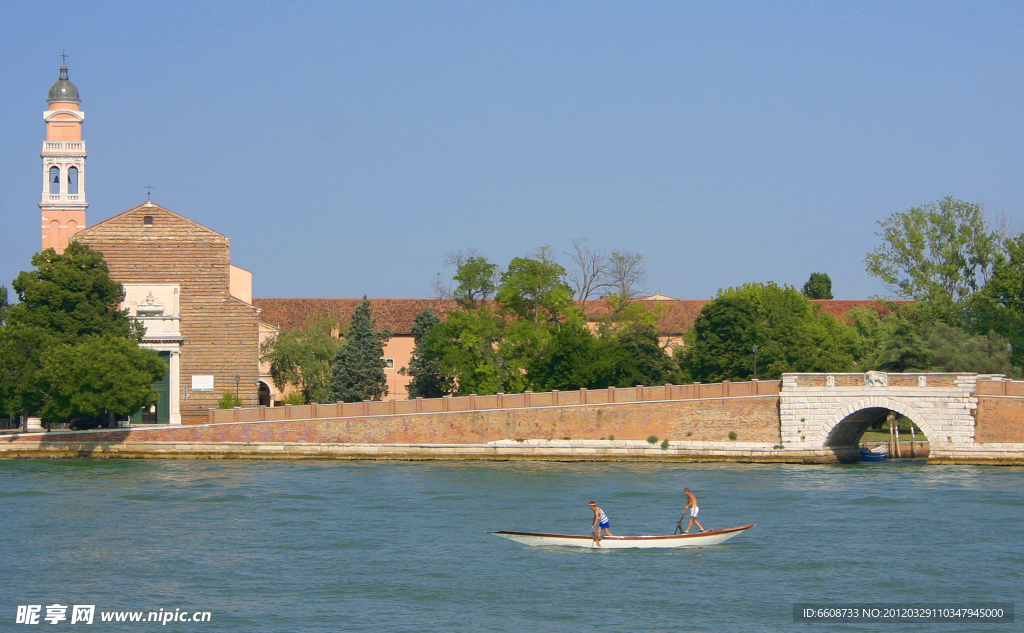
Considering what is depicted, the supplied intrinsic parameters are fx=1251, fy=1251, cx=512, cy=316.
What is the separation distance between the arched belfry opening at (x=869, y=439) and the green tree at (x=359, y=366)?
20336mm

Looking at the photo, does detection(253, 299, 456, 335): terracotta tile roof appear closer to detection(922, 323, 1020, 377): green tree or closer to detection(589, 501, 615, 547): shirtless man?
detection(922, 323, 1020, 377): green tree

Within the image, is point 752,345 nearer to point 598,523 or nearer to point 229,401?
point 229,401

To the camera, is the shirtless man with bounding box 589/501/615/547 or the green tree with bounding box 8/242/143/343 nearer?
the shirtless man with bounding box 589/501/615/547

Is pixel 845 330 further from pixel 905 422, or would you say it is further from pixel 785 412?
pixel 785 412

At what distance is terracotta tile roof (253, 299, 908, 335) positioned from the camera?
205ft

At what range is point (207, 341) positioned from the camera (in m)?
50.3

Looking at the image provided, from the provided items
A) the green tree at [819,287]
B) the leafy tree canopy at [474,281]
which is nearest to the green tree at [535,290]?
the leafy tree canopy at [474,281]

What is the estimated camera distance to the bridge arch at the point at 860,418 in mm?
39688

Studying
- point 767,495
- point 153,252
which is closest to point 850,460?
point 767,495

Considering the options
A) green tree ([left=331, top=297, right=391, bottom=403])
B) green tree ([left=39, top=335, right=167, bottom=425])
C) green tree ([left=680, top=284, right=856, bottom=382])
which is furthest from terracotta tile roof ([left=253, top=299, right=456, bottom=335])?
green tree ([left=39, top=335, right=167, bottom=425])

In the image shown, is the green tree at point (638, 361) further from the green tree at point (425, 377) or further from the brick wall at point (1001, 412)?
the brick wall at point (1001, 412)

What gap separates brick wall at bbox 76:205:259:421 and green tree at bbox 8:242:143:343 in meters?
2.53

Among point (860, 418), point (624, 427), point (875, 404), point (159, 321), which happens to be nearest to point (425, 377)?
point (159, 321)

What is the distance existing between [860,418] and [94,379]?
25.7m
